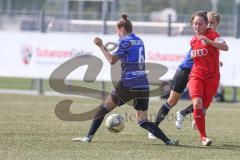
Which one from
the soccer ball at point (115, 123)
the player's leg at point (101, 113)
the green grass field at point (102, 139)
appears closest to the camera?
the green grass field at point (102, 139)

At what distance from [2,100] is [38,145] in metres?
8.98

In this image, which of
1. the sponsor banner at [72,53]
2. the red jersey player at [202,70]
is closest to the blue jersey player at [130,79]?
the red jersey player at [202,70]

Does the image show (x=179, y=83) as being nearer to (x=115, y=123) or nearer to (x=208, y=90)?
(x=208, y=90)

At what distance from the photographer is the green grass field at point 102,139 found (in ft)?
33.2

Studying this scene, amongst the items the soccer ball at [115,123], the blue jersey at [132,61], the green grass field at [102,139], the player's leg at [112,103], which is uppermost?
the blue jersey at [132,61]

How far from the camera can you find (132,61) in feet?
36.4

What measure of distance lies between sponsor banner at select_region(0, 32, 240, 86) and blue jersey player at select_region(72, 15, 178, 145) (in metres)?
9.92

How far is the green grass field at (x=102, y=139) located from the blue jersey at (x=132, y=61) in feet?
2.97

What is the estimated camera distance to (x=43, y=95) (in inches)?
884

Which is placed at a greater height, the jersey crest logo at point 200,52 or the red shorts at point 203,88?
the jersey crest logo at point 200,52

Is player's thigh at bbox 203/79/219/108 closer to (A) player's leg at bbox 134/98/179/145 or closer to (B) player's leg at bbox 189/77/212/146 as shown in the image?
(B) player's leg at bbox 189/77/212/146

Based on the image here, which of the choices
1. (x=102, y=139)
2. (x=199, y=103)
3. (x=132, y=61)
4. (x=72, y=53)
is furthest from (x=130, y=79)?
(x=72, y=53)

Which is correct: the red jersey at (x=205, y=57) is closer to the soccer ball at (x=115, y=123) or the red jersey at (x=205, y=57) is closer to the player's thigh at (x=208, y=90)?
→ the player's thigh at (x=208, y=90)

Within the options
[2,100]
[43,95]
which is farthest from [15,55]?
[2,100]
